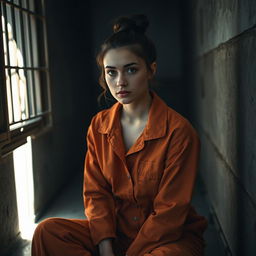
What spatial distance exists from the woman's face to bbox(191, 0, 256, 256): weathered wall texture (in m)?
0.48

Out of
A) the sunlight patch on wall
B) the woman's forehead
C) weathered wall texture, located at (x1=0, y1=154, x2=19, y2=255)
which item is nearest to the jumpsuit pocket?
the woman's forehead

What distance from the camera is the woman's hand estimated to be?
1.71 m

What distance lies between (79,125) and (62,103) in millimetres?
1082

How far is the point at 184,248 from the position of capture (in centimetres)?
161

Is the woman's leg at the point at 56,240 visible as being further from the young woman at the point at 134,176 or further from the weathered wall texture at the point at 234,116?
the weathered wall texture at the point at 234,116

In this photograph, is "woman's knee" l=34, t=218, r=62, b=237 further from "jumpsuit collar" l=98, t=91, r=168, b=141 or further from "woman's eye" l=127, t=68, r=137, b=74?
"woman's eye" l=127, t=68, r=137, b=74

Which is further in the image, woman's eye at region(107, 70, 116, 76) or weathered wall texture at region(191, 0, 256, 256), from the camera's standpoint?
woman's eye at region(107, 70, 116, 76)

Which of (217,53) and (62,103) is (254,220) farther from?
(62,103)

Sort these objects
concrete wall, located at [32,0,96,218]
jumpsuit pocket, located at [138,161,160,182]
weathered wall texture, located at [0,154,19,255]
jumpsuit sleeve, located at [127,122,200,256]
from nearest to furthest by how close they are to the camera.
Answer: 1. jumpsuit sleeve, located at [127,122,200,256]
2. jumpsuit pocket, located at [138,161,160,182]
3. weathered wall texture, located at [0,154,19,255]
4. concrete wall, located at [32,0,96,218]

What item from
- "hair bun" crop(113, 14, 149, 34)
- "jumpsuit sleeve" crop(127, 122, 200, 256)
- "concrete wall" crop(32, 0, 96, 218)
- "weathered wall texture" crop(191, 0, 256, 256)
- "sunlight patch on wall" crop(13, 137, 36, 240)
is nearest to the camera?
"weathered wall texture" crop(191, 0, 256, 256)

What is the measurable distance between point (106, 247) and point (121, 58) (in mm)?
907

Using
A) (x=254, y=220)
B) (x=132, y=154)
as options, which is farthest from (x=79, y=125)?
(x=254, y=220)

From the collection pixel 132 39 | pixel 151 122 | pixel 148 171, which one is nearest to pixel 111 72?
pixel 132 39

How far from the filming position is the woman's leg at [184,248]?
1.56 meters
